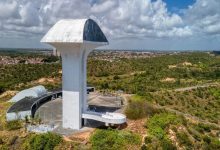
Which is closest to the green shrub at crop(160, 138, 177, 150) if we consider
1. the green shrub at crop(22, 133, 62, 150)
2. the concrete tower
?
the concrete tower

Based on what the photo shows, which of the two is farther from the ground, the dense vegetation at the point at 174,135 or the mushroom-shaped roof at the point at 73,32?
the mushroom-shaped roof at the point at 73,32

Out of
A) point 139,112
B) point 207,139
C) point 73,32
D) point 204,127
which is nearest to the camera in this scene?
point 73,32

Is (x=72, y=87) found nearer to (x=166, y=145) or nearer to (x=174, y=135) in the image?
(x=166, y=145)

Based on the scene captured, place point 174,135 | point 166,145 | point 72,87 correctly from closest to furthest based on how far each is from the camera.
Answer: point 166,145 < point 72,87 < point 174,135

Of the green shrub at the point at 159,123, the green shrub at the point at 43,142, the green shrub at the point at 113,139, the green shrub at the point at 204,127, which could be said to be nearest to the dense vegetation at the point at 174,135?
the green shrub at the point at 159,123

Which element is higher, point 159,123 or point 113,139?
point 159,123

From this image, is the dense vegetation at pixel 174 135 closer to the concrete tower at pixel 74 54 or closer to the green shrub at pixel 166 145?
the green shrub at pixel 166 145

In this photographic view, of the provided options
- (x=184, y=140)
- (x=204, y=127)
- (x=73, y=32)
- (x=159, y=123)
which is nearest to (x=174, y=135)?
(x=184, y=140)

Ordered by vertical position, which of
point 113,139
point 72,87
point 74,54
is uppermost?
point 74,54
